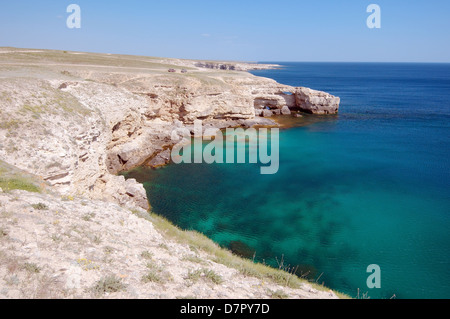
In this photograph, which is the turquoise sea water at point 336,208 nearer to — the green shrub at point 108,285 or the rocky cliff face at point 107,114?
the rocky cliff face at point 107,114

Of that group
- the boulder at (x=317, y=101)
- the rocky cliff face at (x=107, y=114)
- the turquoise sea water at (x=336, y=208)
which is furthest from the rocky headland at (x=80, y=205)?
the boulder at (x=317, y=101)

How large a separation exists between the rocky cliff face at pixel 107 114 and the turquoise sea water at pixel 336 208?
13.3 ft

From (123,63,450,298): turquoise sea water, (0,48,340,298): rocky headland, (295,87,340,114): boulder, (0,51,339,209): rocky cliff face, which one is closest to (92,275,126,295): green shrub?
(0,48,340,298): rocky headland

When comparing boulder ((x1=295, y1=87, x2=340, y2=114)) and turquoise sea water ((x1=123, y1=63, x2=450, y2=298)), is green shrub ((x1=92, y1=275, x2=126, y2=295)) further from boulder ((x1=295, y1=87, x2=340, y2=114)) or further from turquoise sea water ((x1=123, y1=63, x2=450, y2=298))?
boulder ((x1=295, y1=87, x2=340, y2=114))

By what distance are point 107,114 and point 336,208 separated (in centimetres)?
1923

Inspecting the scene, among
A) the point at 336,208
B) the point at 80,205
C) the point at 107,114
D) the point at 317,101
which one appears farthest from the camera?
the point at 317,101

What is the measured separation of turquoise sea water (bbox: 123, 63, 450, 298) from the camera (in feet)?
45.5

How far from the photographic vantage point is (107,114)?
22.8m

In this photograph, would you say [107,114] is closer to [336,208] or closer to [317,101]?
[336,208]

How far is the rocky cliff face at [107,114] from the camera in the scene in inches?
491

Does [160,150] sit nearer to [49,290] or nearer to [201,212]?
[201,212]

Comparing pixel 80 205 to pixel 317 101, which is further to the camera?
pixel 317 101

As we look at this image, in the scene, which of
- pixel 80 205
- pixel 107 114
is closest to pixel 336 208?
pixel 80 205

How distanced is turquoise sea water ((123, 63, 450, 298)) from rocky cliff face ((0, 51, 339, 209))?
13.3ft
